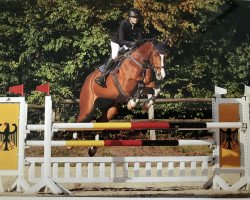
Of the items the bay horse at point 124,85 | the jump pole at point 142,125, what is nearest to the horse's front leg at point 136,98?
the bay horse at point 124,85

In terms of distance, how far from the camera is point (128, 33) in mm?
3547

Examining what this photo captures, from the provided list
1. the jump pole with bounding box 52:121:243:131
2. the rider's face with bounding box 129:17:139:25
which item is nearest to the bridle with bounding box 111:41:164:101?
the rider's face with bounding box 129:17:139:25

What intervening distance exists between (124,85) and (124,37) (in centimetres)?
36

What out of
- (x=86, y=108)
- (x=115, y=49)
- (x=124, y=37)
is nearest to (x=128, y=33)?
(x=124, y=37)

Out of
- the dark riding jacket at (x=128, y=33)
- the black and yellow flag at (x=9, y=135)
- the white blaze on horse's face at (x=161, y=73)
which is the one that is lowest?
the black and yellow flag at (x=9, y=135)

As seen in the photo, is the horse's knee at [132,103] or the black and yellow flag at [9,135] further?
the horse's knee at [132,103]

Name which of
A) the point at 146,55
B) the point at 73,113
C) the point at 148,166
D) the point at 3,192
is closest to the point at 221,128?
the point at 148,166

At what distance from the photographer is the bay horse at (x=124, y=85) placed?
3.38m

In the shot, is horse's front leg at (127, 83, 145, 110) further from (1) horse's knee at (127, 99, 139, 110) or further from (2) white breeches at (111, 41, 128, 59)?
(2) white breeches at (111, 41, 128, 59)

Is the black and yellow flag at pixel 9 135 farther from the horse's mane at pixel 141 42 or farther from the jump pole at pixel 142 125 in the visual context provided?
the horse's mane at pixel 141 42

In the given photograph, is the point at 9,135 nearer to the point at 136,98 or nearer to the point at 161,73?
the point at 136,98

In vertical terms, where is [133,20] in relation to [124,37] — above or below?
above

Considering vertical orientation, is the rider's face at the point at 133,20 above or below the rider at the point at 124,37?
above

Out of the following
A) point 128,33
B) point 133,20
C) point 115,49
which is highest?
point 133,20
